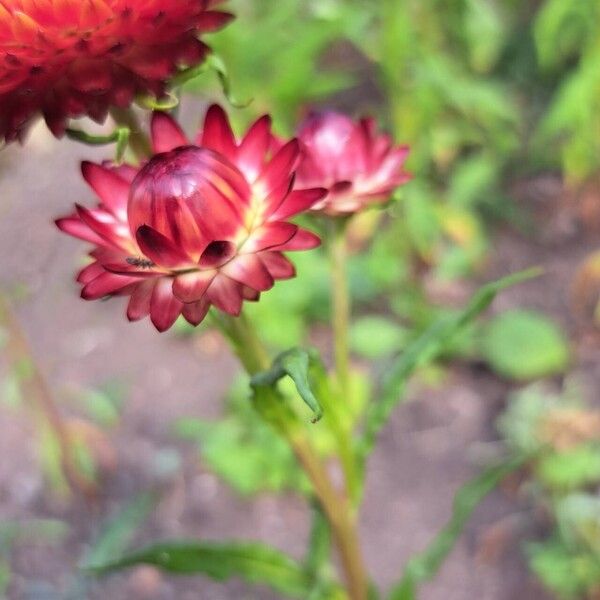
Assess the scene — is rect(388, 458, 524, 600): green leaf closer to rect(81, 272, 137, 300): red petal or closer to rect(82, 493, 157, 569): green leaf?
rect(82, 493, 157, 569): green leaf

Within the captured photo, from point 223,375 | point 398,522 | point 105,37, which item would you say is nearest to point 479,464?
point 398,522

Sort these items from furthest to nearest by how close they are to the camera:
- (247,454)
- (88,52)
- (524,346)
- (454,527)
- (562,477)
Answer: (524,346)
(247,454)
(562,477)
(454,527)
(88,52)

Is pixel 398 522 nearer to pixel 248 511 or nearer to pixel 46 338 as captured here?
pixel 248 511

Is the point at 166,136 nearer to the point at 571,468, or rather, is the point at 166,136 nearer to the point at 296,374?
the point at 296,374

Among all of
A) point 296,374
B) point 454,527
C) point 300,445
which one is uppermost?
point 296,374

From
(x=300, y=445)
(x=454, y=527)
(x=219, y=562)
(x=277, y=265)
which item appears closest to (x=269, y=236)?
(x=277, y=265)
